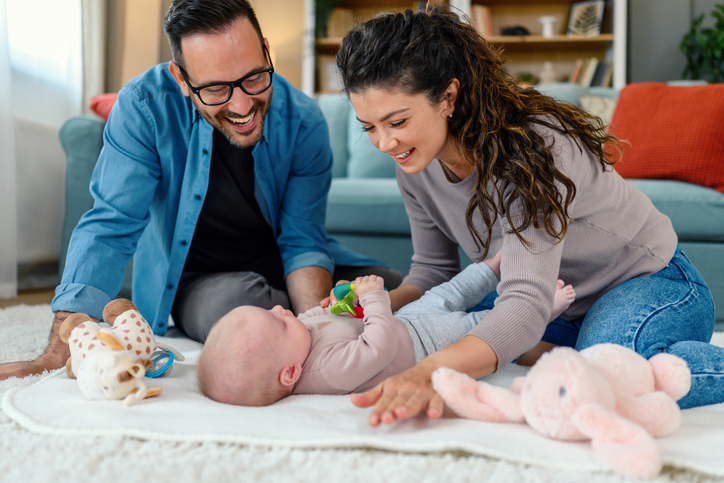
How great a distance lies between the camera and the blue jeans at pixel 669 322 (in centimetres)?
93

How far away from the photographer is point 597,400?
701 mm

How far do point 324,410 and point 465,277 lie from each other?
544 millimetres

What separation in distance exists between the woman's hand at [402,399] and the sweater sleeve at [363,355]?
0.14 meters

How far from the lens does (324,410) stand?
2.82 ft

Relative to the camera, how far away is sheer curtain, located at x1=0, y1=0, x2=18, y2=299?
225 cm

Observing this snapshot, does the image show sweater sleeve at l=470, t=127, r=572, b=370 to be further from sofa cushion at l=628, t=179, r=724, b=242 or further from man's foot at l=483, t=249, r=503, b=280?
sofa cushion at l=628, t=179, r=724, b=242

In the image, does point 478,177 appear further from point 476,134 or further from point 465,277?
point 465,277

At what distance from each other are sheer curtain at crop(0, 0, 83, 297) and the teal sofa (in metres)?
0.41

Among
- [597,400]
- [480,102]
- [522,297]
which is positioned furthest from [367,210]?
[597,400]

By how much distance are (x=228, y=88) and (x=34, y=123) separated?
1714 mm

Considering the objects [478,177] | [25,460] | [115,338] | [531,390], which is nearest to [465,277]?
[478,177]

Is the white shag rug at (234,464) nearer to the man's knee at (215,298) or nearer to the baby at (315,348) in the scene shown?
the baby at (315,348)

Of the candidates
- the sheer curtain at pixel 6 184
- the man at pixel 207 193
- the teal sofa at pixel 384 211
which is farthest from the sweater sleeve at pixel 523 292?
the sheer curtain at pixel 6 184

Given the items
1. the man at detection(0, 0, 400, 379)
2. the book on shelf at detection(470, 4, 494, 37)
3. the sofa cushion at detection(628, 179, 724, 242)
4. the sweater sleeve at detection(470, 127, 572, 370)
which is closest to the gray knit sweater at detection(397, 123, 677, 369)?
the sweater sleeve at detection(470, 127, 572, 370)
